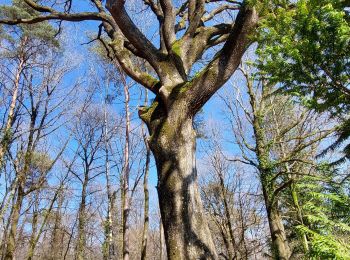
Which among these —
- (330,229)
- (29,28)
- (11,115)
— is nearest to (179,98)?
(330,229)

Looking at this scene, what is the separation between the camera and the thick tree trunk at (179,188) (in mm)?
2896

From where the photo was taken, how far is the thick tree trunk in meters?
2.90

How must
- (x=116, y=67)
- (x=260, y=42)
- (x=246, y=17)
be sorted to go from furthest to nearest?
(x=116, y=67), (x=246, y=17), (x=260, y=42)

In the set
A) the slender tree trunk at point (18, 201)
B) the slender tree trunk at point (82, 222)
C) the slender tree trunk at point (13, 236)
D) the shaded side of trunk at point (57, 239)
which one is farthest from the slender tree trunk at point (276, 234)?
the shaded side of trunk at point (57, 239)

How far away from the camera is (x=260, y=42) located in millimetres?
2967

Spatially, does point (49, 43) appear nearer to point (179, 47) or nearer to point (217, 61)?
point (179, 47)

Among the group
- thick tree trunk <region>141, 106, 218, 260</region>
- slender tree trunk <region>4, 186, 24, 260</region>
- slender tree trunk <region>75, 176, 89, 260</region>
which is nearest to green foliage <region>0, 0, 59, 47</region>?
Result: slender tree trunk <region>4, 186, 24, 260</region>

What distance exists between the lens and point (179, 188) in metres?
3.14

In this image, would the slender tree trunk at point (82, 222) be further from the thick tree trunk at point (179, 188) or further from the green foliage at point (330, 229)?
the green foliage at point (330, 229)

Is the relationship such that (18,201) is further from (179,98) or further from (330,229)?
(330,229)

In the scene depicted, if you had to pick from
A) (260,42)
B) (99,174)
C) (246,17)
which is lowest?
(260,42)

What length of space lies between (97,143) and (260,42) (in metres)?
14.6

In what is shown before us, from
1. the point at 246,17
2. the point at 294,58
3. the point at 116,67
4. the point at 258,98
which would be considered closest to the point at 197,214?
the point at 294,58

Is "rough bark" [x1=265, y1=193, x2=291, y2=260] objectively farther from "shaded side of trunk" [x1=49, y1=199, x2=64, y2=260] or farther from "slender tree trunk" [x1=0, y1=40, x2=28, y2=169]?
"shaded side of trunk" [x1=49, y1=199, x2=64, y2=260]
